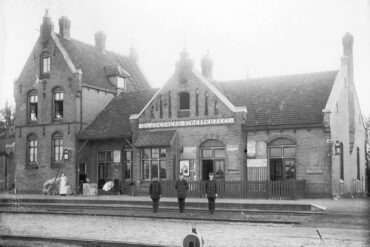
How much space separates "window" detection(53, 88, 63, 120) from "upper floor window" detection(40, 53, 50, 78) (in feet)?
5.59

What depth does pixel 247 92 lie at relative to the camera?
1335 inches

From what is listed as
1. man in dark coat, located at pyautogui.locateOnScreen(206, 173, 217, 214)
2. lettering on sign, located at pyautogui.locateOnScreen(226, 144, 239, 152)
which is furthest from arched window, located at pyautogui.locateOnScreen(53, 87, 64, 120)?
man in dark coat, located at pyautogui.locateOnScreen(206, 173, 217, 214)

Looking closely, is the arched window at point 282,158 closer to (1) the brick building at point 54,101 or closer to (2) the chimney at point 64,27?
(1) the brick building at point 54,101

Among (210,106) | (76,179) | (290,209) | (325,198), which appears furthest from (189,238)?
(76,179)

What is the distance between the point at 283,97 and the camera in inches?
1262

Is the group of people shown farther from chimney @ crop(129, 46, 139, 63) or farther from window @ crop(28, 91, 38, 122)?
chimney @ crop(129, 46, 139, 63)

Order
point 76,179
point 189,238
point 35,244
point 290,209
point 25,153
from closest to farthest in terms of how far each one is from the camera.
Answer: point 189,238, point 35,244, point 290,209, point 76,179, point 25,153

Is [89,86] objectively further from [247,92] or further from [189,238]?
[189,238]

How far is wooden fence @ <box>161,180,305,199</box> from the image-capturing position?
28.3 m

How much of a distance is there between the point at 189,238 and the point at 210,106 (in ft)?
73.0

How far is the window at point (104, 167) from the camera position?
37188 millimetres

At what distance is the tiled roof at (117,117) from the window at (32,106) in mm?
4751

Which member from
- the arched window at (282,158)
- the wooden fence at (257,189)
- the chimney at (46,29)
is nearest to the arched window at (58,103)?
the chimney at (46,29)

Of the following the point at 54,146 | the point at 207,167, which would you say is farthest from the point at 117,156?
the point at 207,167
